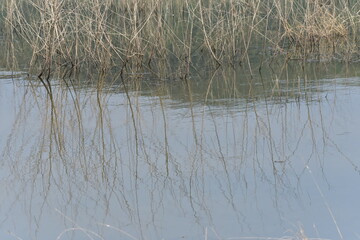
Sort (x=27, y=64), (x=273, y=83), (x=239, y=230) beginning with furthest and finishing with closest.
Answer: (x=27, y=64) < (x=273, y=83) < (x=239, y=230)

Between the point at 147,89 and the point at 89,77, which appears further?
the point at 89,77

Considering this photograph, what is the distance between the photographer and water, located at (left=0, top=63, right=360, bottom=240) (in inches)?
116

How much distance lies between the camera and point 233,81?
6.24 metres

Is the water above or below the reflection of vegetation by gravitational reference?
below

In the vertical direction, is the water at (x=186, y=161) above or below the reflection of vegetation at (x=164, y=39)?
below

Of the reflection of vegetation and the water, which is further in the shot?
the reflection of vegetation

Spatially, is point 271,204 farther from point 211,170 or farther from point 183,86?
point 183,86

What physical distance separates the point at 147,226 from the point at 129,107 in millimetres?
2560

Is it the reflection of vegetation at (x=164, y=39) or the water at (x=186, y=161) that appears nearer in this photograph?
the water at (x=186, y=161)

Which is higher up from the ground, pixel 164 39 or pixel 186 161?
pixel 164 39

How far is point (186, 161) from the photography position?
3834mm

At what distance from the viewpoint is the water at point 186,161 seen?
2.95 m

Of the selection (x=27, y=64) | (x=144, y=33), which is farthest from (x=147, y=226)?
(x=27, y=64)

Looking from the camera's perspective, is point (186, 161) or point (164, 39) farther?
Answer: point (164, 39)
